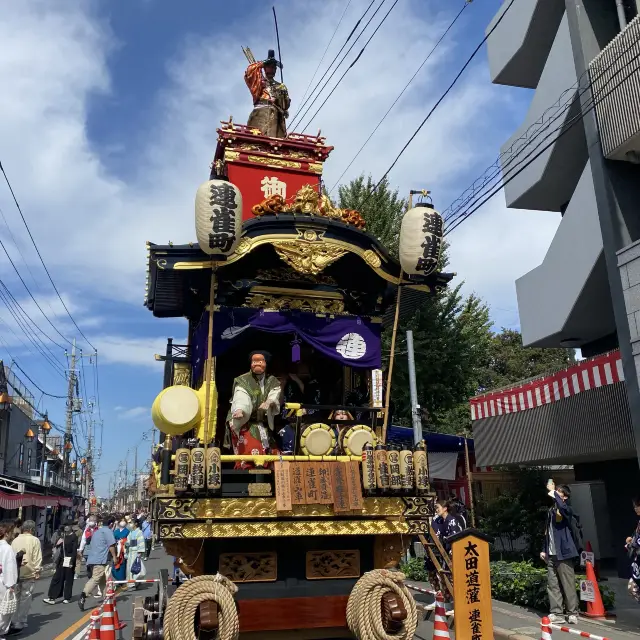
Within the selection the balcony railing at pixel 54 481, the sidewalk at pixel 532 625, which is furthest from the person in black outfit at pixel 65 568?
the balcony railing at pixel 54 481

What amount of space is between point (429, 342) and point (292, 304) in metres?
13.4

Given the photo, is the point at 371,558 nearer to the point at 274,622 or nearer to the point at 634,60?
the point at 274,622

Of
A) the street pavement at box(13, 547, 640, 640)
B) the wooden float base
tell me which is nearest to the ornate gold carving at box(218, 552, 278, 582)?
the wooden float base

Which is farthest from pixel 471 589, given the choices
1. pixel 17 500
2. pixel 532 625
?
pixel 17 500

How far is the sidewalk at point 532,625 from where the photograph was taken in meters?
7.20

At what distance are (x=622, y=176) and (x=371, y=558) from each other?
9758 millimetres

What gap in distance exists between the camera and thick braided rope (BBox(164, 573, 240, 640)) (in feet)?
16.1

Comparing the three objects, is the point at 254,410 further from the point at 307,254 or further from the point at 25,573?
the point at 25,573

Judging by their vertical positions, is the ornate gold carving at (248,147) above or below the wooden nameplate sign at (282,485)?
above

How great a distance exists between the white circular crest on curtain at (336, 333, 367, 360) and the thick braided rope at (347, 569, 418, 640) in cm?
270

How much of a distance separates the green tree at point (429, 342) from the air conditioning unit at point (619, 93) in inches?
342

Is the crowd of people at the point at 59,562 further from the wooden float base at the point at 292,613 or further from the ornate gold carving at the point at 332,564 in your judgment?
the ornate gold carving at the point at 332,564

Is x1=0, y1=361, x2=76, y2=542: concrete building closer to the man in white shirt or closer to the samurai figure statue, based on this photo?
the man in white shirt

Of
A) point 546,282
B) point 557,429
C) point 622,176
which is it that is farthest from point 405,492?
point 546,282
